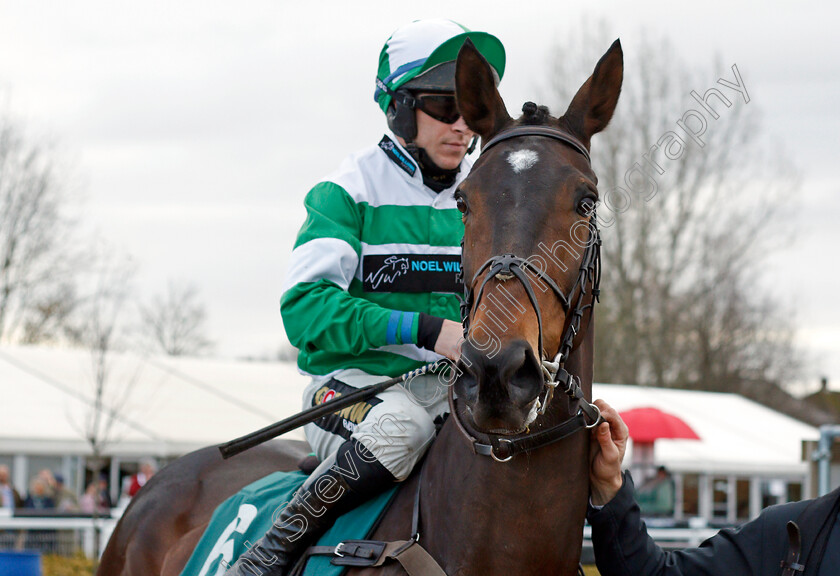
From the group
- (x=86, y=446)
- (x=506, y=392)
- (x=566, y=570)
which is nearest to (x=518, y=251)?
(x=506, y=392)

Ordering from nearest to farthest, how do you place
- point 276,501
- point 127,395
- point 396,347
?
point 396,347, point 276,501, point 127,395

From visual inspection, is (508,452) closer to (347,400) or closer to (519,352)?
(519,352)

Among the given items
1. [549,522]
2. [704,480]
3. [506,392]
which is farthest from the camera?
[704,480]

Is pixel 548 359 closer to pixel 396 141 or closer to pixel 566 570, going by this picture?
pixel 566 570

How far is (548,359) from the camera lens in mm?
2410

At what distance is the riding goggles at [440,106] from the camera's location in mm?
3318

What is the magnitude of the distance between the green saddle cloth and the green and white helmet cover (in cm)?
141

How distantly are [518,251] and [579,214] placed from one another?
0.25m

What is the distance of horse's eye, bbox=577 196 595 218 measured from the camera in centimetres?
254

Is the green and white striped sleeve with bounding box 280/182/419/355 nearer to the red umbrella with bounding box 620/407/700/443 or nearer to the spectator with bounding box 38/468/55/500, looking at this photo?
the spectator with bounding box 38/468/55/500

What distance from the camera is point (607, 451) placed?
2711 millimetres

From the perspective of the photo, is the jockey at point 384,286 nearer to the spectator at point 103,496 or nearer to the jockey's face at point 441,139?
the jockey's face at point 441,139

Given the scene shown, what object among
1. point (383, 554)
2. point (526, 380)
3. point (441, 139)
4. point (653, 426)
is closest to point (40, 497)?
point (653, 426)

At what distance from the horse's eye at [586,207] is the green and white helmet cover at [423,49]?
37.1 inches
